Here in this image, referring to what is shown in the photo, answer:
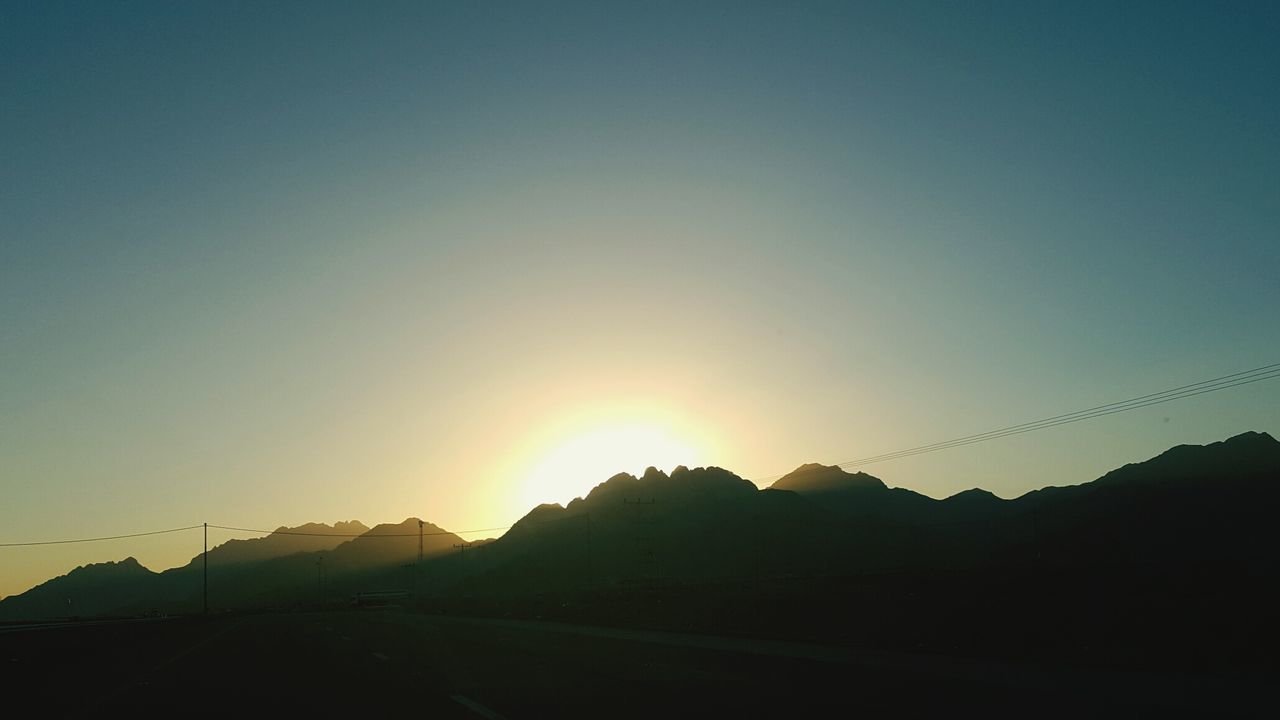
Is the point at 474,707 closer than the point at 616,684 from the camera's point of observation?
Yes

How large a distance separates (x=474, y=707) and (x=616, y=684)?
14.4ft

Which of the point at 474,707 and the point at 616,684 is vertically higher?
the point at 474,707

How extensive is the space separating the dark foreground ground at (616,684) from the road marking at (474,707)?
0.12 ft

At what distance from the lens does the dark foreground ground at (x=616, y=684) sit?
15977 mm

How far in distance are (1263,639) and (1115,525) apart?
127 m

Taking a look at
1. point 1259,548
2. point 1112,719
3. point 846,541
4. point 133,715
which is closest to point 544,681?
point 133,715

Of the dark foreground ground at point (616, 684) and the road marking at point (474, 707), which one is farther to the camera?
the dark foreground ground at point (616, 684)

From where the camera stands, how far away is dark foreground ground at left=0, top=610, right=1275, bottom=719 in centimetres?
1598

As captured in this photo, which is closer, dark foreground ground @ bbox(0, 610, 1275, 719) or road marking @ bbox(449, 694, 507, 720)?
road marking @ bbox(449, 694, 507, 720)

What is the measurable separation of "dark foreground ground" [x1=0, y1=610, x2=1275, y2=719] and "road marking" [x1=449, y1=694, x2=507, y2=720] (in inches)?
1.4

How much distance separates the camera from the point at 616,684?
1998cm

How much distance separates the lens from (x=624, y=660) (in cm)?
2655

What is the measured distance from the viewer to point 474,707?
16.4m

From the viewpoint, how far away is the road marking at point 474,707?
1516 centimetres
